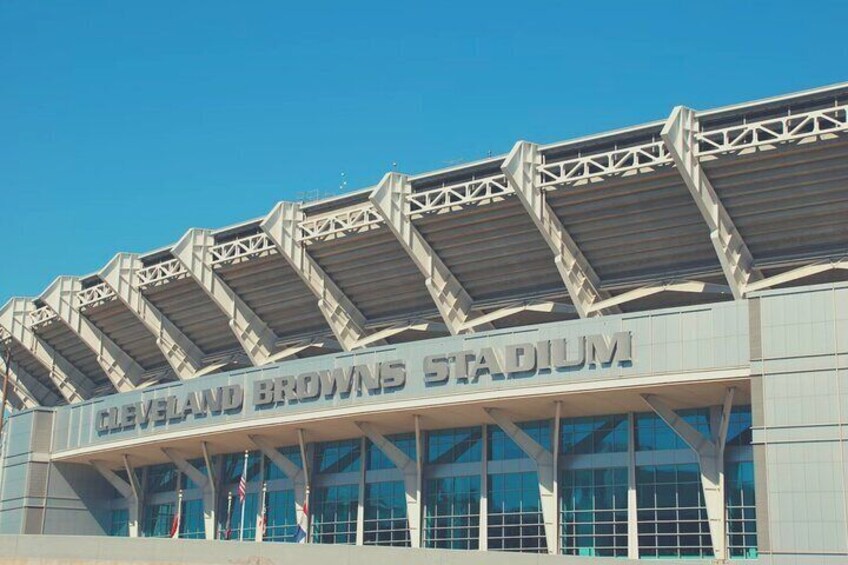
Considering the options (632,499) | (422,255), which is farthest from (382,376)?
(632,499)

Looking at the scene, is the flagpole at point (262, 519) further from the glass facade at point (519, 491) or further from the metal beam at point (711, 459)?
the metal beam at point (711, 459)

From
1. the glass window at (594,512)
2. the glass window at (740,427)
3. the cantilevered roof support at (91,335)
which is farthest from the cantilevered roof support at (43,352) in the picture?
Result: the glass window at (740,427)

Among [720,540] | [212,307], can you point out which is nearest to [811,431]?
[720,540]

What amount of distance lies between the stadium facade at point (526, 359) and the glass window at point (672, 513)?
79 mm

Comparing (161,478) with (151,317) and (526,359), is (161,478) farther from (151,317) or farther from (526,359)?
(526,359)

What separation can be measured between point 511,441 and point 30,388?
130 feet

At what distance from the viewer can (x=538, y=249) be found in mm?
46375

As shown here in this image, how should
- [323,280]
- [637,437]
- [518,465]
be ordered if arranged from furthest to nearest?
1. [323,280]
2. [518,465]
3. [637,437]

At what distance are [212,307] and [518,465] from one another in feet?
59.0

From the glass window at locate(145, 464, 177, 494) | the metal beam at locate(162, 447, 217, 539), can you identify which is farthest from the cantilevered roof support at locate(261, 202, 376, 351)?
the glass window at locate(145, 464, 177, 494)

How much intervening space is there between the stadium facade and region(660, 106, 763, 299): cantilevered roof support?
0.08 meters

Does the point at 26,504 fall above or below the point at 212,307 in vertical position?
below

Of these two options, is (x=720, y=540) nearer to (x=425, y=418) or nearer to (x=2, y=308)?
(x=425, y=418)

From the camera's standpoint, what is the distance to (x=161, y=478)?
204ft
